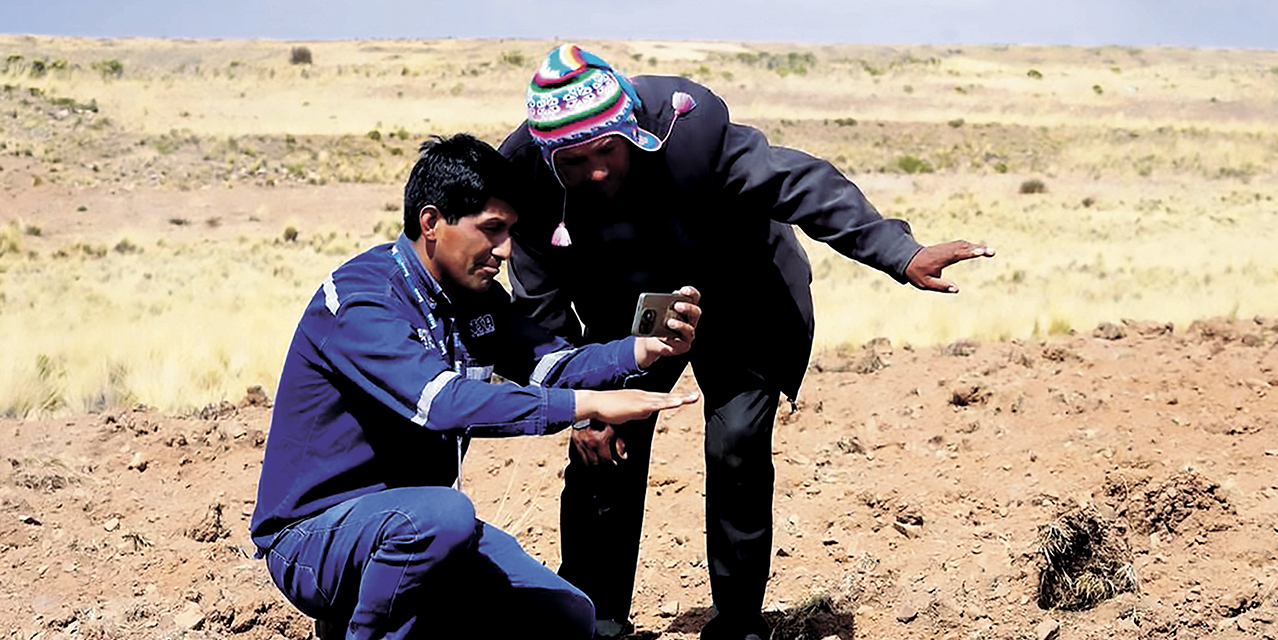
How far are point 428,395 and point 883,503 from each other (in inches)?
122

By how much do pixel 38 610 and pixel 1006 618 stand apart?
10.0 ft

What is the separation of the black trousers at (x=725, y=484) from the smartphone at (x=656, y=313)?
78 cm

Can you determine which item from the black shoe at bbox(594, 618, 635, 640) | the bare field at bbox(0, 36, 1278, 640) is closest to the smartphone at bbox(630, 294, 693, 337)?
the black shoe at bbox(594, 618, 635, 640)

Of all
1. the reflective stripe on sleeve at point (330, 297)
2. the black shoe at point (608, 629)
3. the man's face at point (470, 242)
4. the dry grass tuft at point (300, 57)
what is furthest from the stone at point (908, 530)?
the dry grass tuft at point (300, 57)

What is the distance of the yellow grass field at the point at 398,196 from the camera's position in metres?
10.4

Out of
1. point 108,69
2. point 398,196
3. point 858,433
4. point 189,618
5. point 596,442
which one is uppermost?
point 108,69

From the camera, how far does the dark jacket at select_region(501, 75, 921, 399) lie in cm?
368

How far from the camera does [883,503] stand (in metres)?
5.57

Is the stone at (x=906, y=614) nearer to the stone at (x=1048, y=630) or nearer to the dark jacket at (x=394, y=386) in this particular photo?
the stone at (x=1048, y=630)

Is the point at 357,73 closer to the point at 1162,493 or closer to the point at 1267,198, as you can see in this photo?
the point at 1267,198

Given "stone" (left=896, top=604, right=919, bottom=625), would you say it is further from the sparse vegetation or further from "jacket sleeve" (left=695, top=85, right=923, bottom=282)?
the sparse vegetation

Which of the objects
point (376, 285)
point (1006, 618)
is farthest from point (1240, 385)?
point (376, 285)

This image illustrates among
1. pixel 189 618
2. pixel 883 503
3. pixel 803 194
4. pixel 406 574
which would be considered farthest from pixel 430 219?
pixel 883 503

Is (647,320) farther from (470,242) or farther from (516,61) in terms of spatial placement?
(516,61)
